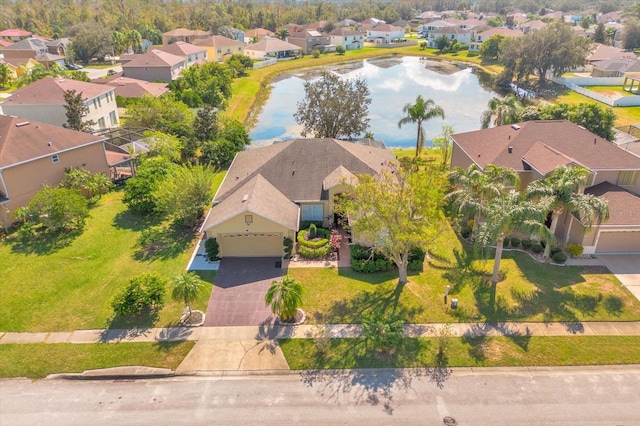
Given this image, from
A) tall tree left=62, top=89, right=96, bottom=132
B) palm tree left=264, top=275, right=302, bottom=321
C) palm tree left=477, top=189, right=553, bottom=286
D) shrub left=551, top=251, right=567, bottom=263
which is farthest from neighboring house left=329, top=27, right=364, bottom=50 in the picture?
palm tree left=264, top=275, right=302, bottom=321

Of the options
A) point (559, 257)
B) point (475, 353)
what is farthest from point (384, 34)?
point (475, 353)

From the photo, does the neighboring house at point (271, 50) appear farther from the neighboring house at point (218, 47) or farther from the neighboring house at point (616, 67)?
the neighboring house at point (616, 67)

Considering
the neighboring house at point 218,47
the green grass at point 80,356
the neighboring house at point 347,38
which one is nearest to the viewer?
the green grass at point 80,356

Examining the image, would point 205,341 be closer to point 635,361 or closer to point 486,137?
point 635,361

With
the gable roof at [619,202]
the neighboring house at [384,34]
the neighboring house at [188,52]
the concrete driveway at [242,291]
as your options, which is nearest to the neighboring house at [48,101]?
the concrete driveway at [242,291]

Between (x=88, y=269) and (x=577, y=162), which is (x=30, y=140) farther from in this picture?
(x=577, y=162)

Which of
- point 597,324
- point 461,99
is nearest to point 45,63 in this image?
point 461,99

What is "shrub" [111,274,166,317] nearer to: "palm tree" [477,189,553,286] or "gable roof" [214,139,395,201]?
"gable roof" [214,139,395,201]
